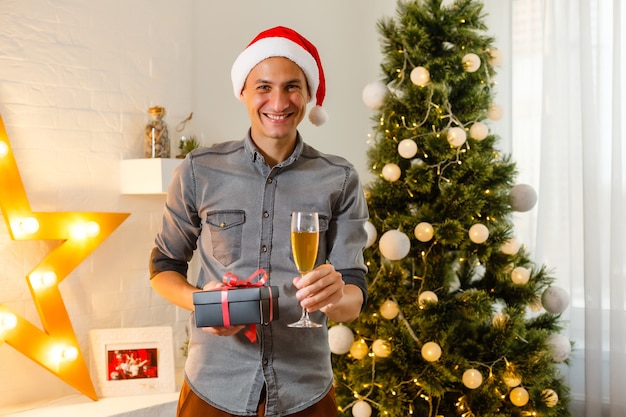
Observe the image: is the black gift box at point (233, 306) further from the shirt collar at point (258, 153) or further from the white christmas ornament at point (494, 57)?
the white christmas ornament at point (494, 57)

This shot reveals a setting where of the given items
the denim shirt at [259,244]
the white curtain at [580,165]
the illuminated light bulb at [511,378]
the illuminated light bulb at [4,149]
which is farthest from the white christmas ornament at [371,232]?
the illuminated light bulb at [4,149]

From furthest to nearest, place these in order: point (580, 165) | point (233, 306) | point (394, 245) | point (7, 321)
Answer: point (580, 165) < point (394, 245) < point (7, 321) < point (233, 306)

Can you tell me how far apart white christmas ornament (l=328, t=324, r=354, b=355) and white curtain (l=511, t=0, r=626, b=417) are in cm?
111

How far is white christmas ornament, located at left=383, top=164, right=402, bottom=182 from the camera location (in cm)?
297

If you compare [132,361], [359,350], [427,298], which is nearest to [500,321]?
[427,298]

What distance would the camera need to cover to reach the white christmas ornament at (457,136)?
9.52ft

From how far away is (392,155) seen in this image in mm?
3035

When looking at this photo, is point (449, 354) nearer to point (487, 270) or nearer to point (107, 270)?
point (487, 270)

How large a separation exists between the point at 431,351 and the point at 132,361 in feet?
3.96

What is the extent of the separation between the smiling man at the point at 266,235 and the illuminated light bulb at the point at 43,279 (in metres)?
1.22

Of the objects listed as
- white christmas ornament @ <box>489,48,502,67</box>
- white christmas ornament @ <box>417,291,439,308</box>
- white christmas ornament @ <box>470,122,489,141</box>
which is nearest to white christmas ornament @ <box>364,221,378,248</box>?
white christmas ornament @ <box>417,291,439,308</box>

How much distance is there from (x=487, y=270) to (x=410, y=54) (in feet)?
3.01

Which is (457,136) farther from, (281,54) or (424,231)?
(281,54)

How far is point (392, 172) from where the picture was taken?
2969 millimetres
